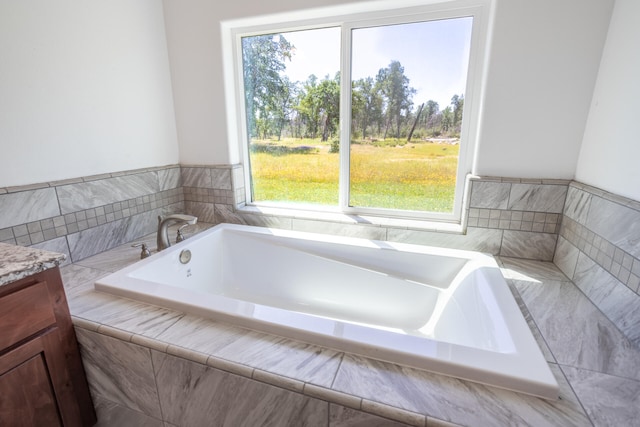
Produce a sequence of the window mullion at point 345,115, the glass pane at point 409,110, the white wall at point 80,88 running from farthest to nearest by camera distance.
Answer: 1. the window mullion at point 345,115
2. the glass pane at point 409,110
3. the white wall at point 80,88

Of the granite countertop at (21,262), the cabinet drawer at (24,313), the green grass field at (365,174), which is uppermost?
the green grass field at (365,174)

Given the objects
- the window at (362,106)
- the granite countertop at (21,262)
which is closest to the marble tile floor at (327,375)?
the granite countertop at (21,262)

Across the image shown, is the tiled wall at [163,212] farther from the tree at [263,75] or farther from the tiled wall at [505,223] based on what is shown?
the tree at [263,75]

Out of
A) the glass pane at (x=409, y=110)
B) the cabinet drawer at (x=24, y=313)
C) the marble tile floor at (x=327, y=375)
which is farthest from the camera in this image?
the glass pane at (x=409, y=110)

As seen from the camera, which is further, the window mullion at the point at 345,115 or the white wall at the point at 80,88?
the window mullion at the point at 345,115

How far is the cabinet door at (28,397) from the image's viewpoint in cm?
86

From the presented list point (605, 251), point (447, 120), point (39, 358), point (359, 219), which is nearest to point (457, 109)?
point (447, 120)

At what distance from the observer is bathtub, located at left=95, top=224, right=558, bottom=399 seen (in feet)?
2.77

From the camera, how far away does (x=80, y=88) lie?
58.5 inches

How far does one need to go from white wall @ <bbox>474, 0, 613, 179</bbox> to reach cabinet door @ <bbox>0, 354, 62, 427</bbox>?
6.52 feet

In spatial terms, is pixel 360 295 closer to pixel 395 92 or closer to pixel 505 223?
pixel 505 223

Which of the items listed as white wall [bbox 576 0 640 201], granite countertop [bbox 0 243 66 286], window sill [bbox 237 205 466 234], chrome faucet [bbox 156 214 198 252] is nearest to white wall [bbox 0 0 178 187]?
chrome faucet [bbox 156 214 198 252]

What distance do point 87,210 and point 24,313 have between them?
83 centimetres

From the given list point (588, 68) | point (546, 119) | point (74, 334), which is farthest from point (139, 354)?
point (588, 68)
